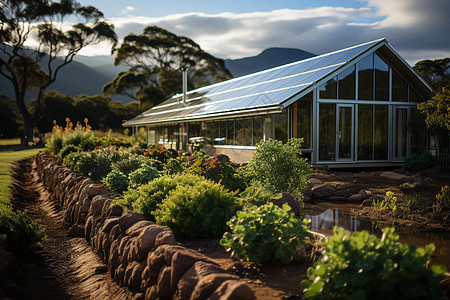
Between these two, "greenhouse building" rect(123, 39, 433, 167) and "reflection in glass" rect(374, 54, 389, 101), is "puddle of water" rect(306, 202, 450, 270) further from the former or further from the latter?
"reflection in glass" rect(374, 54, 389, 101)

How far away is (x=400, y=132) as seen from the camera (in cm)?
1552

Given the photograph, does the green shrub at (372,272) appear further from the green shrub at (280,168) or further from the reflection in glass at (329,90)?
the reflection in glass at (329,90)

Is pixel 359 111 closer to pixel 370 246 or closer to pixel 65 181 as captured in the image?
pixel 65 181

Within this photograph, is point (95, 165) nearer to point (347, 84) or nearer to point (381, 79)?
point (347, 84)

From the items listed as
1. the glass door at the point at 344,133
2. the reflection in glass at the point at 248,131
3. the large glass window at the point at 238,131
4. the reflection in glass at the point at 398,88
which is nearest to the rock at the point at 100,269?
the reflection in glass at the point at 248,131

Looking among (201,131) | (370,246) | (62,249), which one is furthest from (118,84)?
(370,246)

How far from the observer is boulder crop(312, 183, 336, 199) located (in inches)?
329

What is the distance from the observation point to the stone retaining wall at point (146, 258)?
2808 millimetres

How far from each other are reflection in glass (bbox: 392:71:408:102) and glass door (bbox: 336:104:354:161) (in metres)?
2.30

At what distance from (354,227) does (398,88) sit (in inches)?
457

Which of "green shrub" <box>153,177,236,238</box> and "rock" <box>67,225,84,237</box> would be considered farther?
"rock" <box>67,225,84,237</box>

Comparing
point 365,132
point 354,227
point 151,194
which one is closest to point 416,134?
point 365,132

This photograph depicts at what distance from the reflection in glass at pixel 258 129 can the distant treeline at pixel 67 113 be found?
3395 centimetres

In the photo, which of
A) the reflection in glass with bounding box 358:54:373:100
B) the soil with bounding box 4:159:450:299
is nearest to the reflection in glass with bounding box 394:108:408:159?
the reflection in glass with bounding box 358:54:373:100
